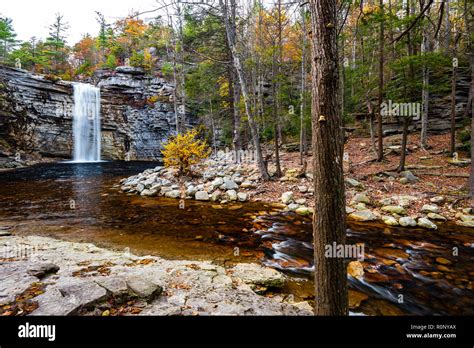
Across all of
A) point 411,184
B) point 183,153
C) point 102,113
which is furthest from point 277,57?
point 102,113

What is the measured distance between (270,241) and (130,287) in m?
3.52

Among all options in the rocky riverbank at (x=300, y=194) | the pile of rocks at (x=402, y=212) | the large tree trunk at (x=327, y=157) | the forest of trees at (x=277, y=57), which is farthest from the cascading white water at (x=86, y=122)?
the large tree trunk at (x=327, y=157)

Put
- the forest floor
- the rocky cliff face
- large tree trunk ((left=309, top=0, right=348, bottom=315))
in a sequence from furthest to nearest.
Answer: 1. the rocky cliff face
2. the forest floor
3. large tree trunk ((left=309, top=0, right=348, bottom=315))

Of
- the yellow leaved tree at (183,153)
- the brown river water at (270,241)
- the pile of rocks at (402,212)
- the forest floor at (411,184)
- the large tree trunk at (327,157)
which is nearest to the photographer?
the large tree trunk at (327,157)

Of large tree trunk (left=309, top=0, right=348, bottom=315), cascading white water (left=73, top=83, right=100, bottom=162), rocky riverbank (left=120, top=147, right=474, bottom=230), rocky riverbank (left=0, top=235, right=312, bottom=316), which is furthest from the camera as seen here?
cascading white water (left=73, top=83, right=100, bottom=162)

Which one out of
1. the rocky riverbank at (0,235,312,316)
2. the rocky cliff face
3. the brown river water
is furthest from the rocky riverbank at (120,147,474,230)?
the rocky cliff face

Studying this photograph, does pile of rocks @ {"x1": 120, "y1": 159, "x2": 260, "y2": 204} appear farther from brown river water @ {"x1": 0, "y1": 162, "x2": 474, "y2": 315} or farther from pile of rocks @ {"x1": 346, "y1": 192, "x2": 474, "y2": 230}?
pile of rocks @ {"x1": 346, "y1": 192, "x2": 474, "y2": 230}

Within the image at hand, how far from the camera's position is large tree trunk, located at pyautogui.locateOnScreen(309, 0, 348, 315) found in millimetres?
1964

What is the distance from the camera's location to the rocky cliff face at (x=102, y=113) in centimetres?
2300

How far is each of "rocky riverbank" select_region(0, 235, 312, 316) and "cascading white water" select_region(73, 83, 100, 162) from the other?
2673cm

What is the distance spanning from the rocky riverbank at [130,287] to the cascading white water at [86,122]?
26.7 meters

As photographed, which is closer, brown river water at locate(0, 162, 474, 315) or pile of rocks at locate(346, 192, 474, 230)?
brown river water at locate(0, 162, 474, 315)

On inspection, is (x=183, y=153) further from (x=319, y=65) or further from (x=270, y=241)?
(x=319, y=65)

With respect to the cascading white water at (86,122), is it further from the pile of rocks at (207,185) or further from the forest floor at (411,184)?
the forest floor at (411,184)
